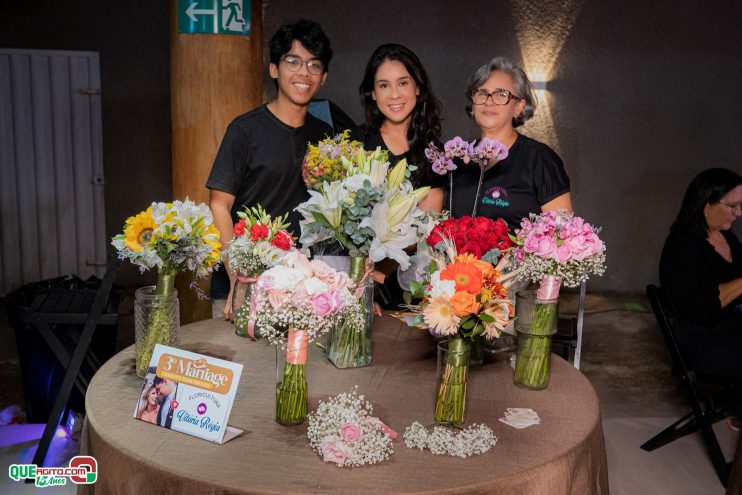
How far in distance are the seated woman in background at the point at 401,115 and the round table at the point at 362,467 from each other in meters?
0.86

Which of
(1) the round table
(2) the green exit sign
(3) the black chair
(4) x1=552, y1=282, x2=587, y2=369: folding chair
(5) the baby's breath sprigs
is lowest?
(3) the black chair

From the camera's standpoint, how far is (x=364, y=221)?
1.71 meters

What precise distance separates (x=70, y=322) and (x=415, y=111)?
1.68m

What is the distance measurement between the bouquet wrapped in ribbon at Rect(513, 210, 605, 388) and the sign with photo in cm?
77

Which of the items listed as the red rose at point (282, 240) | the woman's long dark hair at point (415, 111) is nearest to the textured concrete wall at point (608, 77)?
the woman's long dark hair at point (415, 111)

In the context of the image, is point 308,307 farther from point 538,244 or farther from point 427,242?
point 538,244

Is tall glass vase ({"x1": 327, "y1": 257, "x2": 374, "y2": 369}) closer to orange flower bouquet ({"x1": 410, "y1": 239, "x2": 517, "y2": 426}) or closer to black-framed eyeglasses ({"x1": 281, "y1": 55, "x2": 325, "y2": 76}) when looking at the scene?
orange flower bouquet ({"x1": 410, "y1": 239, "x2": 517, "y2": 426})

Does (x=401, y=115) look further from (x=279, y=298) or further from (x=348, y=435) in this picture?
(x=348, y=435)

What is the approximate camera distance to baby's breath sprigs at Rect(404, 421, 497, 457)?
1405 millimetres

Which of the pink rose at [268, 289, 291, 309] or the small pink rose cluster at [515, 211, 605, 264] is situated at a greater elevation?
the small pink rose cluster at [515, 211, 605, 264]

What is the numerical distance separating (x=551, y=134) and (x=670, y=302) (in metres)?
3.33

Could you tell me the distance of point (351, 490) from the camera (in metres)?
1.26

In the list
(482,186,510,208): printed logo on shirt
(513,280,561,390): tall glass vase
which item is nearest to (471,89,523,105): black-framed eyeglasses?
(482,186,510,208): printed logo on shirt

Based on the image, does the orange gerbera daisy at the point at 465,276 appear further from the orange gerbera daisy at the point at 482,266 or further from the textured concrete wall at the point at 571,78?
the textured concrete wall at the point at 571,78
